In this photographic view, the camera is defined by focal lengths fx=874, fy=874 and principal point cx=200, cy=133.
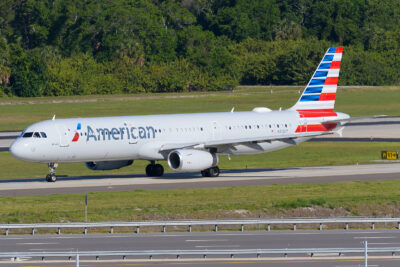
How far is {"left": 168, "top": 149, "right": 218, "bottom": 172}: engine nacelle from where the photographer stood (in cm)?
5697

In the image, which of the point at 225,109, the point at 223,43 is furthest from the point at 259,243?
the point at 223,43

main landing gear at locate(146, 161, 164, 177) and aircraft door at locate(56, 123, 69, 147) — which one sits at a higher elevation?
aircraft door at locate(56, 123, 69, 147)

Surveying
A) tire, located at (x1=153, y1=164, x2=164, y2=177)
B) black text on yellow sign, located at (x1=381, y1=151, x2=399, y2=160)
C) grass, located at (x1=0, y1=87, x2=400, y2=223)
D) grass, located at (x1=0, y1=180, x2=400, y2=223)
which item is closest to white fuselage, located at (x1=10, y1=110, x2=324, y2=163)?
tire, located at (x1=153, y1=164, x2=164, y2=177)

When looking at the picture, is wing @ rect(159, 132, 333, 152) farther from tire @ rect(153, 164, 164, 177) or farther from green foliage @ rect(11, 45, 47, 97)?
green foliage @ rect(11, 45, 47, 97)

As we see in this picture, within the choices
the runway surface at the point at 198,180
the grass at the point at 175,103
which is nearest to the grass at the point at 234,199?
the runway surface at the point at 198,180

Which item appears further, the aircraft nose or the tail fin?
the tail fin

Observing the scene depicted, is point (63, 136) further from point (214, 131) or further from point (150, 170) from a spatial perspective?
point (214, 131)

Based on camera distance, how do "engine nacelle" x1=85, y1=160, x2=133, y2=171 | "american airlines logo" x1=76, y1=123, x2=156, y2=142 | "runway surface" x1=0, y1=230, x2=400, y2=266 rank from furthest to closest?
"engine nacelle" x1=85, y1=160, x2=133, y2=171
"american airlines logo" x1=76, y1=123, x2=156, y2=142
"runway surface" x1=0, y1=230, x2=400, y2=266

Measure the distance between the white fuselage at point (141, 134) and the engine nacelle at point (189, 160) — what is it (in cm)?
158

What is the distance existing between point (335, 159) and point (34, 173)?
24.4 metres

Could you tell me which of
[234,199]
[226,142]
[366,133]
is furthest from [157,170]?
[366,133]

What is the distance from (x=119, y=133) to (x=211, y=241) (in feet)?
68.9

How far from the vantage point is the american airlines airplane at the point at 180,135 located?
2192 inches

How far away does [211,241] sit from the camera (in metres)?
37.9
